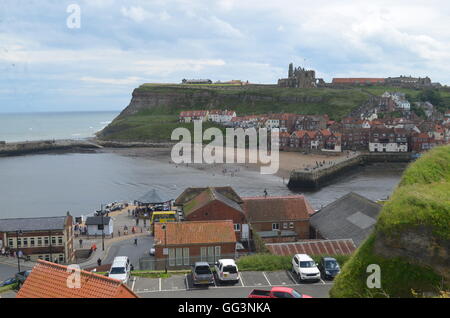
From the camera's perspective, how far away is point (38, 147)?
12044 cm

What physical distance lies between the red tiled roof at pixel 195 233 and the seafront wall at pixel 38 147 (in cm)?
10077

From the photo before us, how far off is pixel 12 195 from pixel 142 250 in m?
39.6

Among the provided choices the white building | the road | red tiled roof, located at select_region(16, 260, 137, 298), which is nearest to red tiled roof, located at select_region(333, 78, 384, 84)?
the white building

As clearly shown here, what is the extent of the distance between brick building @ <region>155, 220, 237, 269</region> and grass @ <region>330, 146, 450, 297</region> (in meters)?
10.7

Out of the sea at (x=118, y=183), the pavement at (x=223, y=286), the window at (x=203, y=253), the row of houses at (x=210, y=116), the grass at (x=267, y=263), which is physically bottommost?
the sea at (x=118, y=183)

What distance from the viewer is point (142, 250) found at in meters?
29.5

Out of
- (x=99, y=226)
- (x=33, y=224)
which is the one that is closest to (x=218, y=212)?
(x=99, y=226)

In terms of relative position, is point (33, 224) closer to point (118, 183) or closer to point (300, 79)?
point (118, 183)

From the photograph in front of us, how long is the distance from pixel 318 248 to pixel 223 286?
8.84m

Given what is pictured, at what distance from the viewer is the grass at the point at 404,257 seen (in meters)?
12.1

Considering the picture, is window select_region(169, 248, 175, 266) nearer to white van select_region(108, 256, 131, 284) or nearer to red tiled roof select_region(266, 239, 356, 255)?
white van select_region(108, 256, 131, 284)

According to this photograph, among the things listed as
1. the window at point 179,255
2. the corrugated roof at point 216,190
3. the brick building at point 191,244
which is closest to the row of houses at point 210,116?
the corrugated roof at point 216,190

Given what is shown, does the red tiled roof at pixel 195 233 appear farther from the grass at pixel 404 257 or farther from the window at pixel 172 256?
the grass at pixel 404 257

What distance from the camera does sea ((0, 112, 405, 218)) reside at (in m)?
55.2
